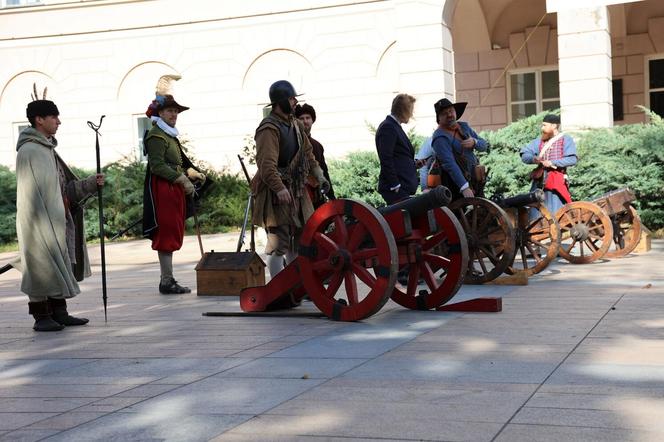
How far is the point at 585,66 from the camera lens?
16922 mm

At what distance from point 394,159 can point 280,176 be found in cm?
138

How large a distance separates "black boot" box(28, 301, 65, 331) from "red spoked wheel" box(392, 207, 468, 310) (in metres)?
2.51

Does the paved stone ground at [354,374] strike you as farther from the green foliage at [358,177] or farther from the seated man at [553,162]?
the green foliage at [358,177]

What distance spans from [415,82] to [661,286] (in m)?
10.7

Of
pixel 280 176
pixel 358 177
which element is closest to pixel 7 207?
pixel 358 177

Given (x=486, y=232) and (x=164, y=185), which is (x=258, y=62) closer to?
(x=164, y=185)


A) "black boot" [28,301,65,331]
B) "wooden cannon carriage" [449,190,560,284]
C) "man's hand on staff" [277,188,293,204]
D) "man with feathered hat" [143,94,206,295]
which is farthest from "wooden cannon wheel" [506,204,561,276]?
"black boot" [28,301,65,331]

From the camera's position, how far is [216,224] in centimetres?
1992

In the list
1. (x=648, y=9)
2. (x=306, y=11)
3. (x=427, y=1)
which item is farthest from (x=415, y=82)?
(x=648, y=9)

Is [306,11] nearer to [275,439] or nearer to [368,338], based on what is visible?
[368,338]

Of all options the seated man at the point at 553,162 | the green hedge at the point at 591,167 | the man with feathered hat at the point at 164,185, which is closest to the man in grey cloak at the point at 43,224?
the man with feathered hat at the point at 164,185

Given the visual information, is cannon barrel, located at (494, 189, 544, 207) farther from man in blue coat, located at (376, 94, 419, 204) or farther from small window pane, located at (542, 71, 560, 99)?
small window pane, located at (542, 71, 560, 99)

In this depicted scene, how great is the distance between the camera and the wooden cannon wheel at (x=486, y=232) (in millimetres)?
8578

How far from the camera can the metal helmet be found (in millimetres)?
8055
